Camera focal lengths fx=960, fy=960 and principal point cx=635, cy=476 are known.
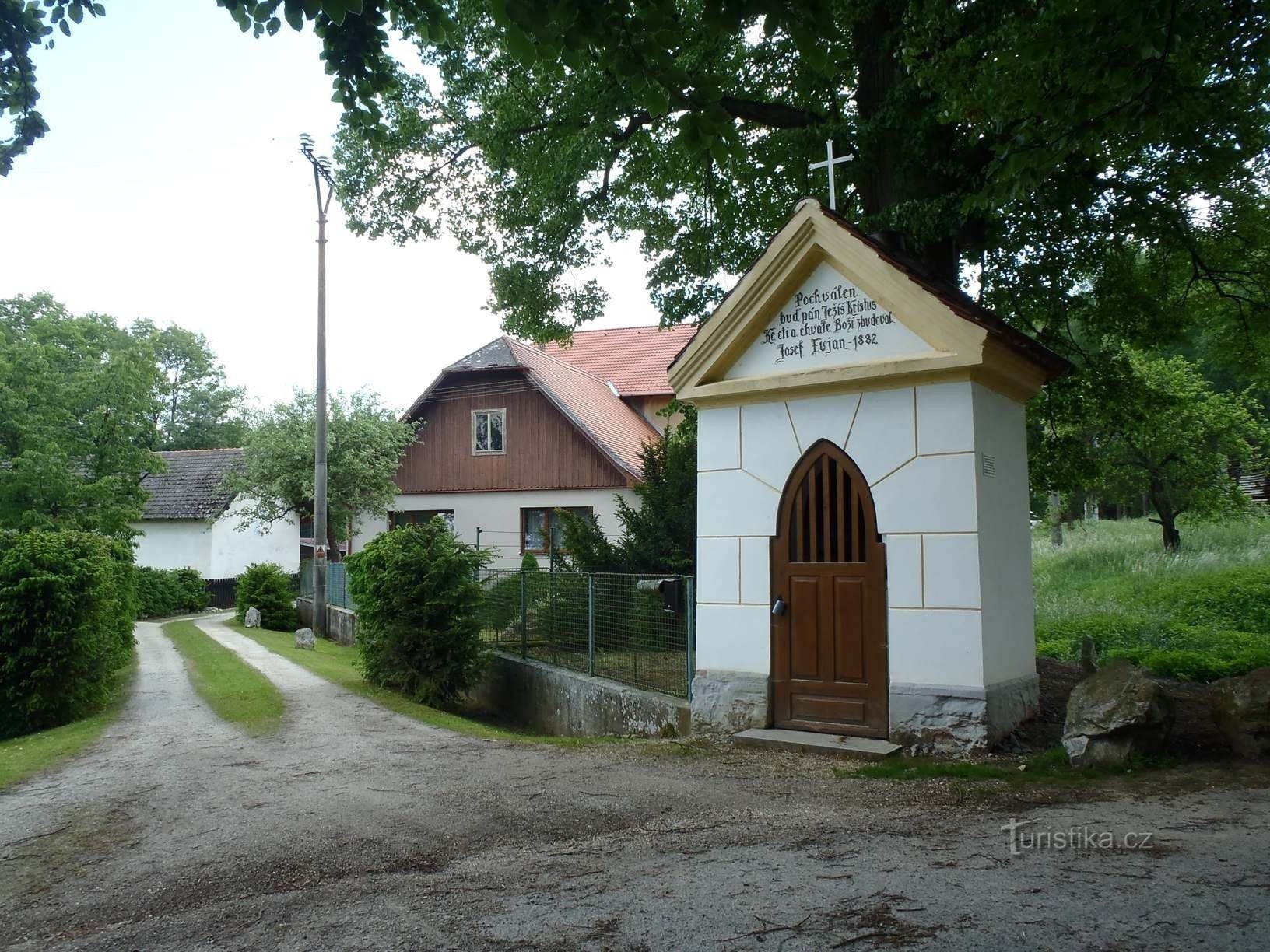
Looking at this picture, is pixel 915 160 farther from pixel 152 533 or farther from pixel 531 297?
pixel 152 533

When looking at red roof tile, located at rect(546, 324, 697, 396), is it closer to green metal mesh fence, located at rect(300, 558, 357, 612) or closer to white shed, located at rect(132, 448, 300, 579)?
green metal mesh fence, located at rect(300, 558, 357, 612)

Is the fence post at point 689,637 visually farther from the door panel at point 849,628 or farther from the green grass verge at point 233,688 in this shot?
the green grass verge at point 233,688

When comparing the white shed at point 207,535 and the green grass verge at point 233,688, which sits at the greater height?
the white shed at point 207,535

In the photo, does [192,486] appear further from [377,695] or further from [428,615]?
[428,615]

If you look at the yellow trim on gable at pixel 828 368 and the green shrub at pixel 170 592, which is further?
the green shrub at pixel 170 592

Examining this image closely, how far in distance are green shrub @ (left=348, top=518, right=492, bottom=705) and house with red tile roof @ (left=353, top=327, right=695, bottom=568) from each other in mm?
14524

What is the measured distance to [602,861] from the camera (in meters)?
5.31

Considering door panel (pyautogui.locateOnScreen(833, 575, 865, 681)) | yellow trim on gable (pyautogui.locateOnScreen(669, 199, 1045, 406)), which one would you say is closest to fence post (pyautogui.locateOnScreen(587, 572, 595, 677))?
yellow trim on gable (pyautogui.locateOnScreen(669, 199, 1045, 406))

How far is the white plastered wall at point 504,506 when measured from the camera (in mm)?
28953

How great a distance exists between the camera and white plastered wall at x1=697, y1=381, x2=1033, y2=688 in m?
7.78

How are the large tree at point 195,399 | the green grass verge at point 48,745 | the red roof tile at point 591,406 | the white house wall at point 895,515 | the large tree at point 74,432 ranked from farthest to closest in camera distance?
the large tree at point 195,399 → the red roof tile at point 591,406 → the large tree at point 74,432 → the green grass verge at point 48,745 → the white house wall at point 895,515

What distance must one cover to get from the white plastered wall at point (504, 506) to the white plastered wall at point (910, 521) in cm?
1882

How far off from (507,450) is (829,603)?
23116 millimetres

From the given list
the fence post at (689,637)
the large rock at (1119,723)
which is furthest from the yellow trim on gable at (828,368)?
the large rock at (1119,723)
